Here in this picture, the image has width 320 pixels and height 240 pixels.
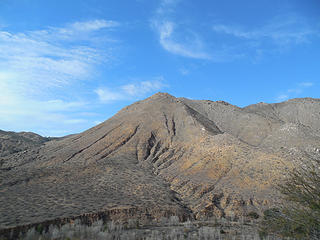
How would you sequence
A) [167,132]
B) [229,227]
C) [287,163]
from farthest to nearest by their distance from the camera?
[167,132]
[287,163]
[229,227]

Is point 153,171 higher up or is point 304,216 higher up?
point 153,171

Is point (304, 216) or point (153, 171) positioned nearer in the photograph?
point (304, 216)

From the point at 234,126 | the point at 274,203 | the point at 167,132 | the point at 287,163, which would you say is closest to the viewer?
the point at 274,203

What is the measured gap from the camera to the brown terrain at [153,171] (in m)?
25.1

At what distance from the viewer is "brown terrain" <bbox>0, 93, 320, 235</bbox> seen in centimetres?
2511

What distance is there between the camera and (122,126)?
56.2 meters

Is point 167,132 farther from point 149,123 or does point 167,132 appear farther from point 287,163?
point 287,163

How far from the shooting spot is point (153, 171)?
3916 cm

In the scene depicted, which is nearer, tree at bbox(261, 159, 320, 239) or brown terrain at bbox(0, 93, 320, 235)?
tree at bbox(261, 159, 320, 239)

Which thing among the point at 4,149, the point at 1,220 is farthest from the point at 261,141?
the point at 4,149

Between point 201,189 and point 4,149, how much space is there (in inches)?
2387

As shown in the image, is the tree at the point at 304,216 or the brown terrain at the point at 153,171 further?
the brown terrain at the point at 153,171

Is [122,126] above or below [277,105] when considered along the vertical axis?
below

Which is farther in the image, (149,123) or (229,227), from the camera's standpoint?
(149,123)
